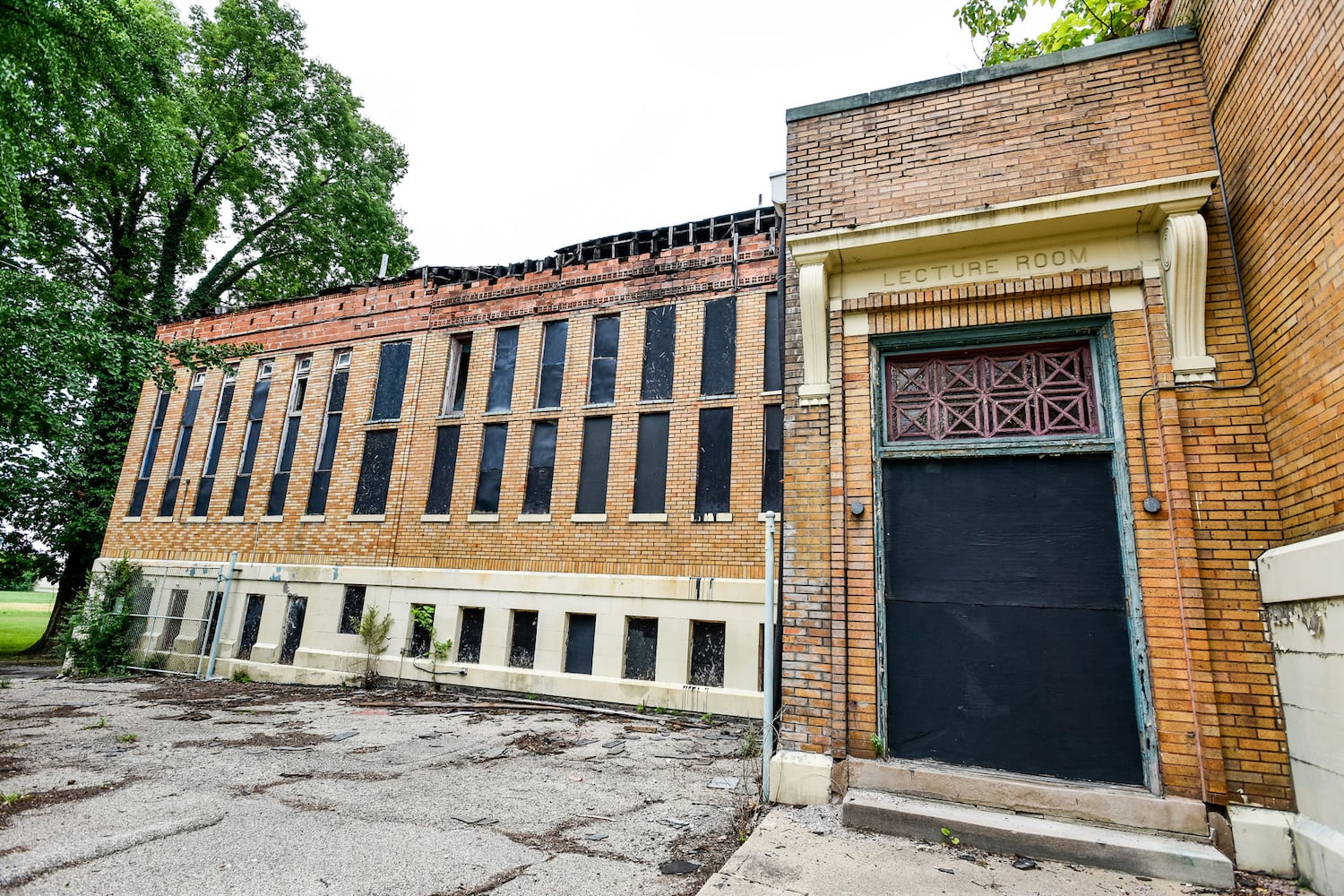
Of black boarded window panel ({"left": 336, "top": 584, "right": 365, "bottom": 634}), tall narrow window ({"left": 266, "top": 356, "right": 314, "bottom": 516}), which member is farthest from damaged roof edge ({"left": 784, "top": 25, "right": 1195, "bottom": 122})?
tall narrow window ({"left": 266, "top": 356, "right": 314, "bottom": 516})

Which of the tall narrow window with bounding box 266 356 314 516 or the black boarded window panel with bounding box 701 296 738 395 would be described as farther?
the tall narrow window with bounding box 266 356 314 516

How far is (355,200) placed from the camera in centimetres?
2455

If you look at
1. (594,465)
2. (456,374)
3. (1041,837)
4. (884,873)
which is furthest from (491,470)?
(1041,837)

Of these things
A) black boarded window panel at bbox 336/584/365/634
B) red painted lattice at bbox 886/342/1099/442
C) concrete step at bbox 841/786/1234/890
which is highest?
red painted lattice at bbox 886/342/1099/442

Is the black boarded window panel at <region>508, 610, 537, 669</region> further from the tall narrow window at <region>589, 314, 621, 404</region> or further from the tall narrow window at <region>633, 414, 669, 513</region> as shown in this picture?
the tall narrow window at <region>589, 314, 621, 404</region>

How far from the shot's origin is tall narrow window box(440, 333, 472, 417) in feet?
50.1

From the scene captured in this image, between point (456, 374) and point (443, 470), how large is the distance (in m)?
2.57

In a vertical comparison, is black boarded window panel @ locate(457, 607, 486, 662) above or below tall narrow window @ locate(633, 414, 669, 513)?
below

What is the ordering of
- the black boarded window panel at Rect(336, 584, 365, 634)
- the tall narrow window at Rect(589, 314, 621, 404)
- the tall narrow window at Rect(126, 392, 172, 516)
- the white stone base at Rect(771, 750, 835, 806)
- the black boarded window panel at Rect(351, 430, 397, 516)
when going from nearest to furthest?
the white stone base at Rect(771, 750, 835, 806)
the tall narrow window at Rect(589, 314, 621, 404)
the black boarded window panel at Rect(336, 584, 365, 634)
the black boarded window panel at Rect(351, 430, 397, 516)
the tall narrow window at Rect(126, 392, 172, 516)

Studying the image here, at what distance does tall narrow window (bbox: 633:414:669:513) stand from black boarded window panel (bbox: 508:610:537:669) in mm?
3202

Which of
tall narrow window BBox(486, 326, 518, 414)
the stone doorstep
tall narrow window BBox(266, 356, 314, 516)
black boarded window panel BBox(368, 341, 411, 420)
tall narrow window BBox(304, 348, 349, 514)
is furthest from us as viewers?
tall narrow window BBox(266, 356, 314, 516)

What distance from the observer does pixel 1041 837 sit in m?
4.04

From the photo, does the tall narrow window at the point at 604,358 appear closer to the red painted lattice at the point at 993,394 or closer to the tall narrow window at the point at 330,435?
the tall narrow window at the point at 330,435

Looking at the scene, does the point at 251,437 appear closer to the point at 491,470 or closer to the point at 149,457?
the point at 149,457
